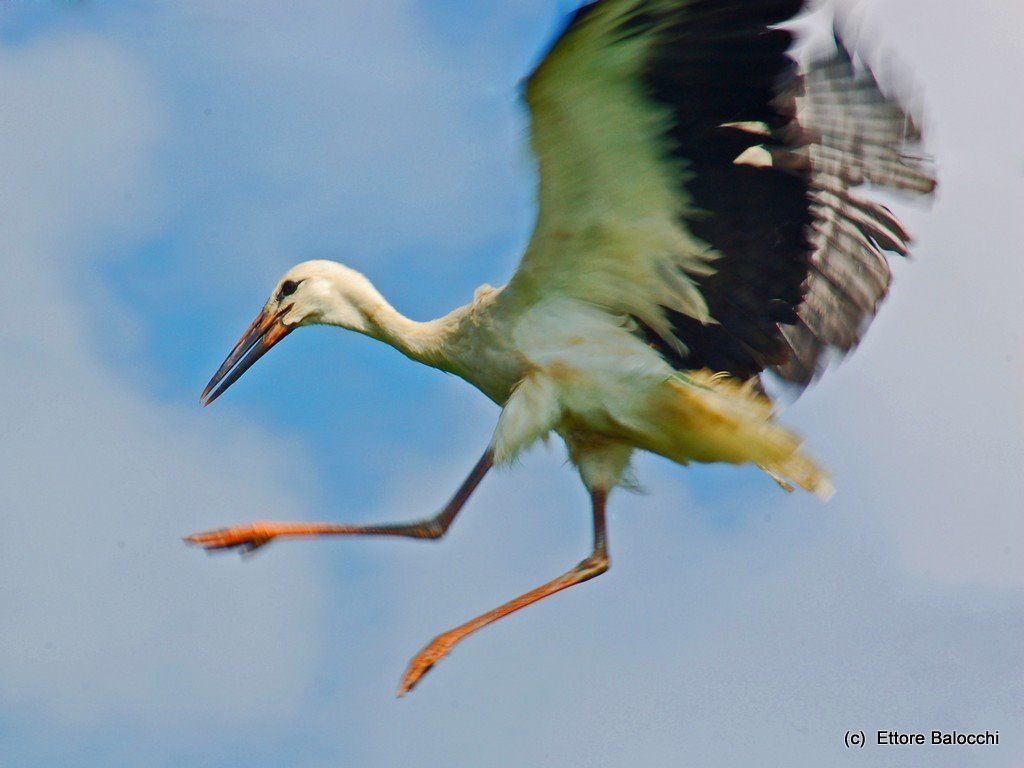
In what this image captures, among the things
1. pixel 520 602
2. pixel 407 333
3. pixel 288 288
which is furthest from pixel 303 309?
pixel 520 602

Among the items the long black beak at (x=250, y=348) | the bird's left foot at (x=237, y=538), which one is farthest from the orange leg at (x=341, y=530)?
the long black beak at (x=250, y=348)

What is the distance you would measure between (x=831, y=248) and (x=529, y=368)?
1816 mm

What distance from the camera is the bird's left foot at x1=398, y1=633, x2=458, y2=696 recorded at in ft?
21.8

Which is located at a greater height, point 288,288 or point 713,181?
point 713,181

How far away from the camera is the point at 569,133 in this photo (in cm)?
651

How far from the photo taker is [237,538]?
6.99 meters

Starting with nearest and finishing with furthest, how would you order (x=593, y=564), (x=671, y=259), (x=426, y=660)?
1. (x=426, y=660)
2. (x=671, y=259)
3. (x=593, y=564)

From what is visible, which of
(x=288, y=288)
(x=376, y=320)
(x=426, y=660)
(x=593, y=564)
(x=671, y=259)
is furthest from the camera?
(x=288, y=288)

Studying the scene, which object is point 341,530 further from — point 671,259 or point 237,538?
point 671,259

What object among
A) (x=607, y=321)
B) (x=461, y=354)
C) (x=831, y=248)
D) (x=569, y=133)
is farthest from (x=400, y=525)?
(x=831, y=248)

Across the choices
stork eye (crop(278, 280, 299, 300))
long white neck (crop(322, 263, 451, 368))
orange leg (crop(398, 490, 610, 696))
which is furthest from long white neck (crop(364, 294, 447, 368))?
orange leg (crop(398, 490, 610, 696))

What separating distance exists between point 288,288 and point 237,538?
1741 millimetres

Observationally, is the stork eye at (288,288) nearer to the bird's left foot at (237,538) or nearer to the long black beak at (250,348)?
the long black beak at (250,348)

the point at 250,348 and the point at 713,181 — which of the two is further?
the point at 250,348
